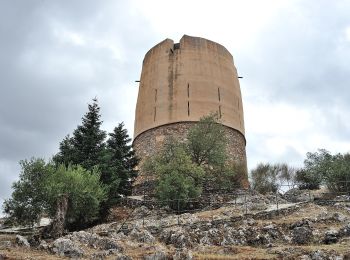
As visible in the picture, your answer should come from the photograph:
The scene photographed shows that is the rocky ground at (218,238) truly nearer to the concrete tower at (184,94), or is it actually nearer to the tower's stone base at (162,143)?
the tower's stone base at (162,143)

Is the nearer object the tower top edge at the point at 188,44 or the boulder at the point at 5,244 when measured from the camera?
the boulder at the point at 5,244

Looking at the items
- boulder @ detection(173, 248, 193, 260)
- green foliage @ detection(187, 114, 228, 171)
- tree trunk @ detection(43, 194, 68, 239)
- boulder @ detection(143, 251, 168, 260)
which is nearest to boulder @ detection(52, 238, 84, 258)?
boulder @ detection(143, 251, 168, 260)

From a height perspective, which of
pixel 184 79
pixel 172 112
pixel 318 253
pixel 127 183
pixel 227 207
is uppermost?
pixel 184 79

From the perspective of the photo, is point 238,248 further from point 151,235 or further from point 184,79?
point 184,79

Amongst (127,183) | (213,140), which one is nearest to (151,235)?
(127,183)

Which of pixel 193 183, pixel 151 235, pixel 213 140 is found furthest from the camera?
pixel 213 140

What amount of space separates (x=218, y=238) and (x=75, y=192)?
246 inches

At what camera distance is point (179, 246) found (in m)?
16.2

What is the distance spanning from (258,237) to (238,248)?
5.77 feet

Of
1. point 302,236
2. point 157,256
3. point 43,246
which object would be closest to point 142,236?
point 157,256

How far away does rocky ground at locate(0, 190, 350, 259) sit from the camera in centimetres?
1438

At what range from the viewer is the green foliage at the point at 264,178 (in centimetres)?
2836

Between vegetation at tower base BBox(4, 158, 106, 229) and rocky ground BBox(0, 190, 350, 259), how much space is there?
50.0 inches

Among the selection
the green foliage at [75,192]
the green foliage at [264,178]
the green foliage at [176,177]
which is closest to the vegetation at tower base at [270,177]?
the green foliage at [264,178]
